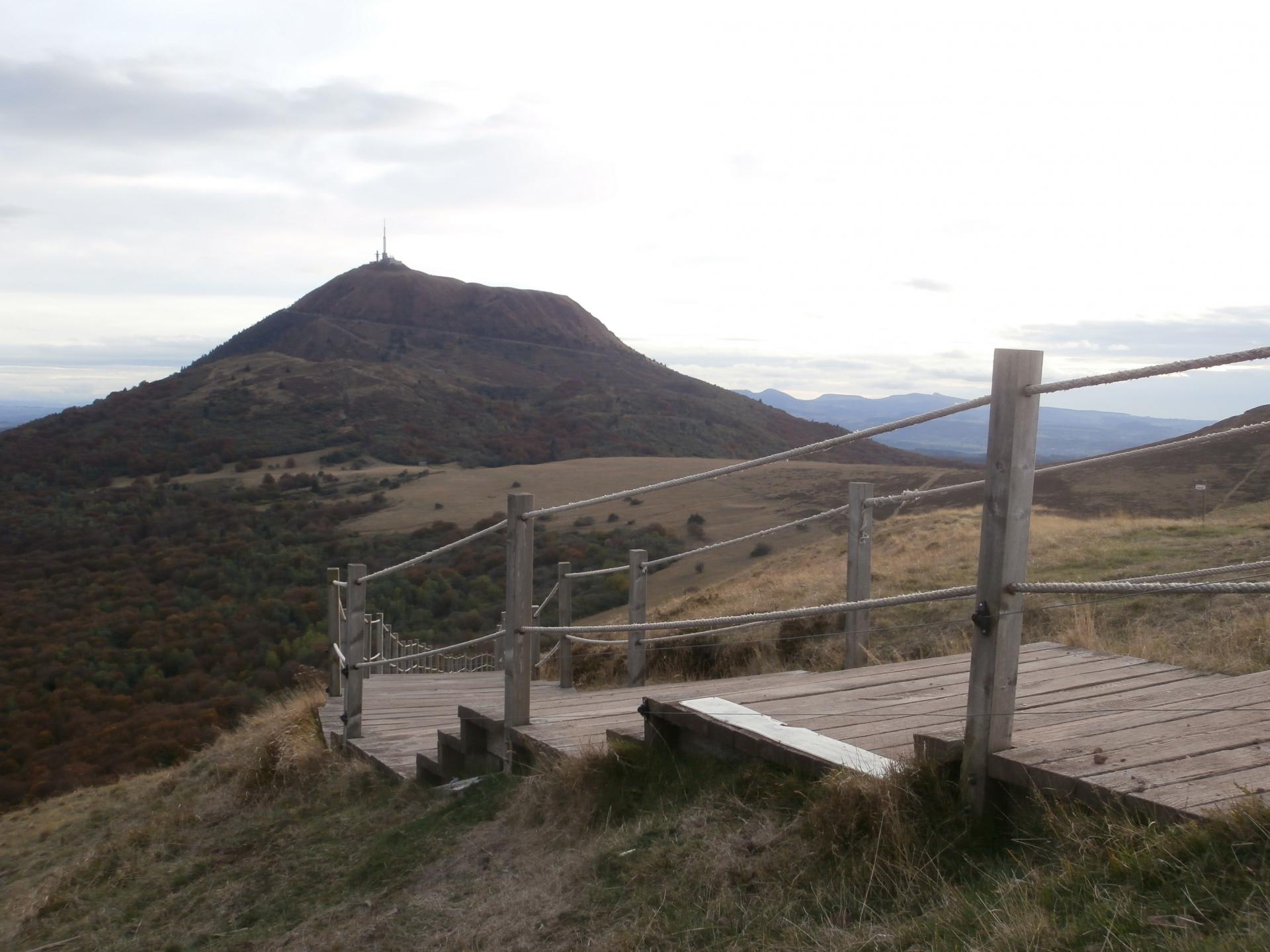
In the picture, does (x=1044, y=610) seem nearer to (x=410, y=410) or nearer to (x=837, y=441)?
(x=837, y=441)

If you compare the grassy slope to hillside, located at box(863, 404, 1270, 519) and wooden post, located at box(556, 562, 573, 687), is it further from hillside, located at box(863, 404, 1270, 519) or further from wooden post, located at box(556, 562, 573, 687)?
hillside, located at box(863, 404, 1270, 519)

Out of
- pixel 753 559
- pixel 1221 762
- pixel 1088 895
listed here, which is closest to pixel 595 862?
pixel 1088 895

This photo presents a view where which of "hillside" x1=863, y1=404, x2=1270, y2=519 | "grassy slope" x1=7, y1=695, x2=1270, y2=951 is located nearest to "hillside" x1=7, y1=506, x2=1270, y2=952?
"grassy slope" x1=7, y1=695, x2=1270, y2=951

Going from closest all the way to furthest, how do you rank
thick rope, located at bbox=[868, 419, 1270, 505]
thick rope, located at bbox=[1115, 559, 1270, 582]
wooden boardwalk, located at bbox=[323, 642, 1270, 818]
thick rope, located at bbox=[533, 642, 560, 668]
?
thick rope, located at bbox=[1115, 559, 1270, 582] < wooden boardwalk, located at bbox=[323, 642, 1270, 818] < thick rope, located at bbox=[868, 419, 1270, 505] < thick rope, located at bbox=[533, 642, 560, 668]

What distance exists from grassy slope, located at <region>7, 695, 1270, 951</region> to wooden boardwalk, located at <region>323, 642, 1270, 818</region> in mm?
99

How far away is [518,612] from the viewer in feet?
14.1

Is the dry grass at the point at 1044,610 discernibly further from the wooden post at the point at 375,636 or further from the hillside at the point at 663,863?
the wooden post at the point at 375,636

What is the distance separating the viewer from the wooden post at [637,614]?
6289mm

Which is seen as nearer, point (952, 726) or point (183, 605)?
point (952, 726)

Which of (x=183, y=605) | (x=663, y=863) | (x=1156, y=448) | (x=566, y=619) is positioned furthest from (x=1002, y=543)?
(x=183, y=605)

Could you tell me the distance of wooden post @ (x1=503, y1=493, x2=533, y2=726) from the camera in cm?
423

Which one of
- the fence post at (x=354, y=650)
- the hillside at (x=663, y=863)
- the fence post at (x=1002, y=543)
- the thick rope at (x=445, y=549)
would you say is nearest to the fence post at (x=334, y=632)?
the hillside at (x=663, y=863)

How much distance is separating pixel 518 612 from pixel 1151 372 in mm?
2657

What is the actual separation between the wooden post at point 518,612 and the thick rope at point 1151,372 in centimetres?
219
